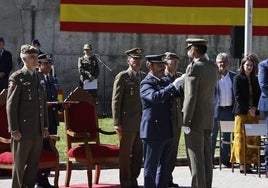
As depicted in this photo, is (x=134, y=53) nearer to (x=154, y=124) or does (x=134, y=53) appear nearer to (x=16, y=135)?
(x=154, y=124)

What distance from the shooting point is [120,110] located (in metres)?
11.5

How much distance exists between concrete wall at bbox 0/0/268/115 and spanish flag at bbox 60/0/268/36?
28 cm

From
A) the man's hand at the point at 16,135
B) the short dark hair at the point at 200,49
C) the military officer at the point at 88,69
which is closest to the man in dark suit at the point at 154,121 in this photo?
the short dark hair at the point at 200,49

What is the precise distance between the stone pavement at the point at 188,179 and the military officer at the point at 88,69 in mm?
8062

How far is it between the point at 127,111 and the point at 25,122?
1803mm

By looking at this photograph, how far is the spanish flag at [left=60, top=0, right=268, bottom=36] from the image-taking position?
76.1ft

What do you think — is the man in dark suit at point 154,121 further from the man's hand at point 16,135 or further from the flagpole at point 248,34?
the flagpole at point 248,34

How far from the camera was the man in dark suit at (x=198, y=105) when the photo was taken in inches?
396

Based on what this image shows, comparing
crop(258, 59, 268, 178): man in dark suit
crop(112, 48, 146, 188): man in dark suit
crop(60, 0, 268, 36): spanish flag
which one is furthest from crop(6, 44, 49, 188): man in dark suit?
crop(60, 0, 268, 36): spanish flag

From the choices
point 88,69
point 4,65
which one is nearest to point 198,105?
point 4,65

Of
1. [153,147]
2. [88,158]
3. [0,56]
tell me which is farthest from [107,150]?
[0,56]

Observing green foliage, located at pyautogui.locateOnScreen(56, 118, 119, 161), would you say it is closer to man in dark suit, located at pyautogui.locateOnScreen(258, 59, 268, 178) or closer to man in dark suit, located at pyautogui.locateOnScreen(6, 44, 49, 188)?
man in dark suit, located at pyautogui.locateOnScreen(258, 59, 268, 178)

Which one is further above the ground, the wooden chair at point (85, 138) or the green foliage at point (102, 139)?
the wooden chair at point (85, 138)

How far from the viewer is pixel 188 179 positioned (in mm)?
12797
